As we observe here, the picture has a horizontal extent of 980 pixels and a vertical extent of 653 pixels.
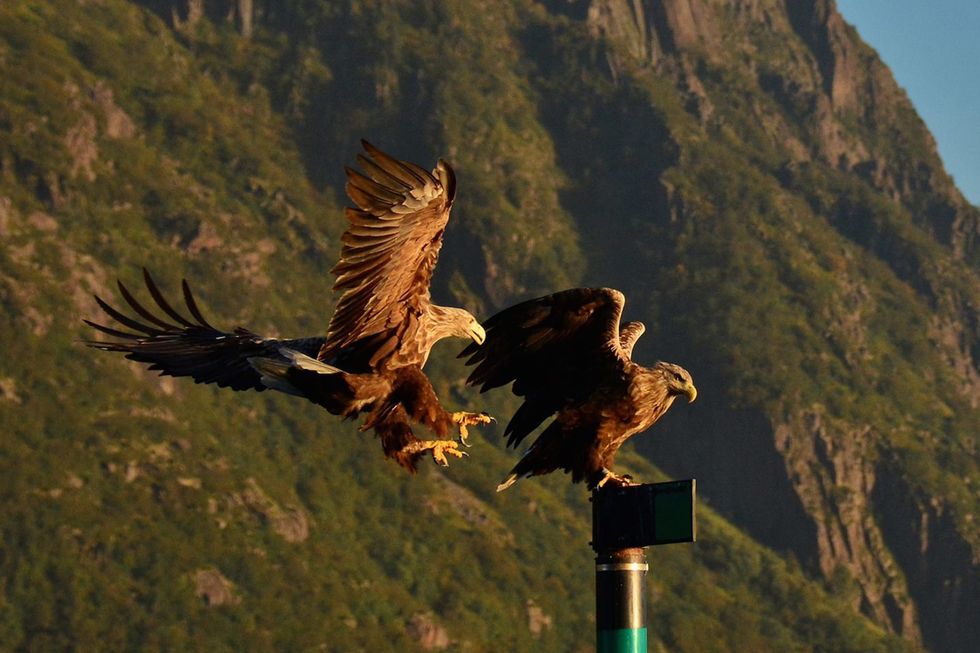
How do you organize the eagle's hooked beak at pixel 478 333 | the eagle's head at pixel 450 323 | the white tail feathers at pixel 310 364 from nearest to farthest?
the white tail feathers at pixel 310 364, the eagle's hooked beak at pixel 478 333, the eagle's head at pixel 450 323

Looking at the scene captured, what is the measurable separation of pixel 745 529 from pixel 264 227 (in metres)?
50.7

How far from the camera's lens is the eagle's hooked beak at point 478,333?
21.9 meters

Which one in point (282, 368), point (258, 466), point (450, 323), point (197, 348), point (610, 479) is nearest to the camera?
Result: point (610, 479)

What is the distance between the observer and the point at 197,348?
25297 millimetres

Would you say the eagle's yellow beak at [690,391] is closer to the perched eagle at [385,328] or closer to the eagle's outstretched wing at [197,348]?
the perched eagle at [385,328]

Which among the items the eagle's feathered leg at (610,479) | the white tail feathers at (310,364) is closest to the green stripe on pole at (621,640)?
the eagle's feathered leg at (610,479)

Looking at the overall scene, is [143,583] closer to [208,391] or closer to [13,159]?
[208,391]

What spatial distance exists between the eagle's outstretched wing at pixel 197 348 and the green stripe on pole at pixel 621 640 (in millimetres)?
6844

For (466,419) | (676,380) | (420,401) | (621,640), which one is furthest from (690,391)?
(621,640)

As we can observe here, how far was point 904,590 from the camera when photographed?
19012cm

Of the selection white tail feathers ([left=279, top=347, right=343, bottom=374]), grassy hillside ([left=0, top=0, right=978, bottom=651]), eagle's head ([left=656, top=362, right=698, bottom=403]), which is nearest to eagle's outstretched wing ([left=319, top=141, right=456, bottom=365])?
white tail feathers ([left=279, top=347, right=343, bottom=374])

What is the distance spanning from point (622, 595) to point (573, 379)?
4.71m

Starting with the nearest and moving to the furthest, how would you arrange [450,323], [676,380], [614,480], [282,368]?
[614,480] → [676,380] → [282,368] → [450,323]

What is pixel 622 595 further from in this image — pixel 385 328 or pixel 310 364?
pixel 385 328
